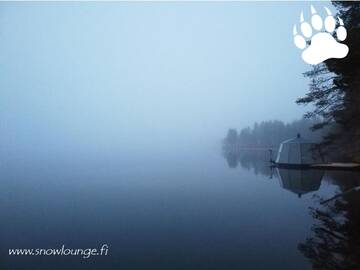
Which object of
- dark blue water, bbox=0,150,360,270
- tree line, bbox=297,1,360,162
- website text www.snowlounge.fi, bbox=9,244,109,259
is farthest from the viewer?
tree line, bbox=297,1,360,162

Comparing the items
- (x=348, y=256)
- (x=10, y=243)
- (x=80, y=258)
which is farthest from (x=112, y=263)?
(x=348, y=256)

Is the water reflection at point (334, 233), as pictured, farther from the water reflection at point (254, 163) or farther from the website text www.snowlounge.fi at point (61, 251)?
the water reflection at point (254, 163)

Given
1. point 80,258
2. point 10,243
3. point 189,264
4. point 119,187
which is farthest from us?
point 119,187

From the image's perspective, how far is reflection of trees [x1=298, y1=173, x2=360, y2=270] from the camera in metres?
3.25

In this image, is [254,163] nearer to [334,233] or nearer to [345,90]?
[345,90]

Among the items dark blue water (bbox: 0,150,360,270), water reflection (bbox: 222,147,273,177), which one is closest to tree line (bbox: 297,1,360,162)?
dark blue water (bbox: 0,150,360,270)

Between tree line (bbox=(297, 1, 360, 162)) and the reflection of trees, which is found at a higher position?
tree line (bbox=(297, 1, 360, 162))

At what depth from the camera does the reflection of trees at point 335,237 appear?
3.25 m

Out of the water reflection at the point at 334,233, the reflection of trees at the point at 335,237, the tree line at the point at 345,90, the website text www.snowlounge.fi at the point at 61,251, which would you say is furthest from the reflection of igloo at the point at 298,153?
the website text www.snowlounge.fi at the point at 61,251

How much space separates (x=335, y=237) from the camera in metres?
4.02

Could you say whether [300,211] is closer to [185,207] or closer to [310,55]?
[185,207]

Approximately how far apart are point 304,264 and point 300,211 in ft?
8.77

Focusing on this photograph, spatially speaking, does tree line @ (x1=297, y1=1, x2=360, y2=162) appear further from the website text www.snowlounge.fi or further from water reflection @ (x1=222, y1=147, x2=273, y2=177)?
the website text www.snowlounge.fi

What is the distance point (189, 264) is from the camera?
3.52 meters
